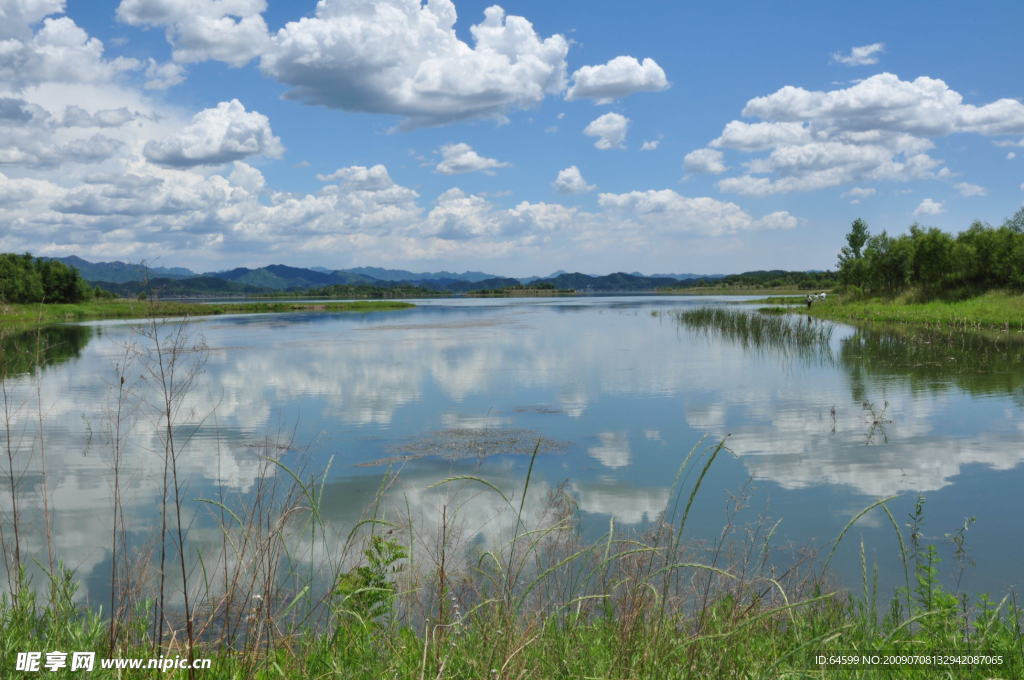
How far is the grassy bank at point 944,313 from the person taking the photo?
3997 centimetres

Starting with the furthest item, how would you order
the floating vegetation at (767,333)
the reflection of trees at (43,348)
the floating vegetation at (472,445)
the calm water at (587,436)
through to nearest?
the floating vegetation at (767,333), the reflection of trees at (43,348), the floating vegetation at (472,445), the calm water at (587,436)

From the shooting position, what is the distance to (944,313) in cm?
4609

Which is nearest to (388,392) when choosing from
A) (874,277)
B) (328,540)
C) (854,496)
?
(328,540)

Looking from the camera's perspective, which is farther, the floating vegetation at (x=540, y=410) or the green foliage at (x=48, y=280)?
the green foliage at (x=48, y=280)

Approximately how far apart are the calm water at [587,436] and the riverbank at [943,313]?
12920 millimetres

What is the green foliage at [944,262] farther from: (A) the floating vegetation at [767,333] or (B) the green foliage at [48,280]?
(B) the green foliage at [48,280]

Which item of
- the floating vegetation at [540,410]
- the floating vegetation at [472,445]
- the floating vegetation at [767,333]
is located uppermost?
the floating vegetation at [767,333]

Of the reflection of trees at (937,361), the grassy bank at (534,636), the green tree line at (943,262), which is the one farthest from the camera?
the green tree line at (943,262)

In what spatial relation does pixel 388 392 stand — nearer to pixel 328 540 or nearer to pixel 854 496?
pixel 328 540

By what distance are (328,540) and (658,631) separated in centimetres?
541

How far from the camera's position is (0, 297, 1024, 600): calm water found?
926 centimetres

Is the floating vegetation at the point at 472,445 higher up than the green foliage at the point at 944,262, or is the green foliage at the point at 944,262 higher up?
the green foliage at the point at 944,262

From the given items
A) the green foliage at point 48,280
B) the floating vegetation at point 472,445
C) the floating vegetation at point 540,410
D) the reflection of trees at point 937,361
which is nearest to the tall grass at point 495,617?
the floating vegetation at point 472,445

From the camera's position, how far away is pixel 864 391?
64.4ft
